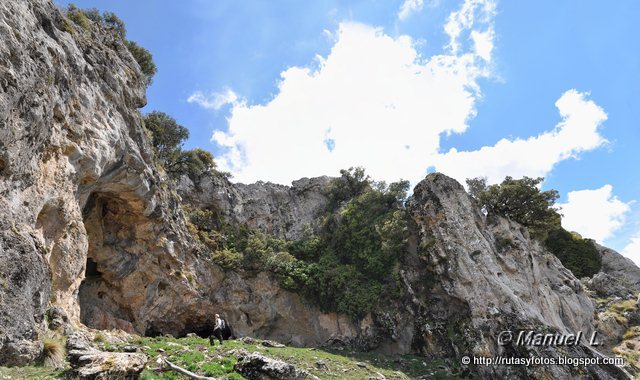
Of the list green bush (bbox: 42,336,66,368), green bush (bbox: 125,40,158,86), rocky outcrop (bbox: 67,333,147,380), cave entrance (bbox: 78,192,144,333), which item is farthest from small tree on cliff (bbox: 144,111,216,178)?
rocky outcrop (bbox: 67,333,147,380)

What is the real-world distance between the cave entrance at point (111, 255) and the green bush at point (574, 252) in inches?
1914

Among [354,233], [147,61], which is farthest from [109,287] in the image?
[147,61]

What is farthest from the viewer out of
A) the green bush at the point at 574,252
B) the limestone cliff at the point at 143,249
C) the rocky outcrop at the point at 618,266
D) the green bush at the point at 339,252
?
the green bush at the point at 574,252

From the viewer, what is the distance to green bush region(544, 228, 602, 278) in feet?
157

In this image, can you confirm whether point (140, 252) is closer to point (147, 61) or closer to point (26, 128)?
point (26, 128)

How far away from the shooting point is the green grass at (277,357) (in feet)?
40.4

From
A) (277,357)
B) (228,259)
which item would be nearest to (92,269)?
(228,259)

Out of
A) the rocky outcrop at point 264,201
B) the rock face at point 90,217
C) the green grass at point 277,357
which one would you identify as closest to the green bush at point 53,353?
the rock face at point 90,217

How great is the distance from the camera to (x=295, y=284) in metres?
30.6

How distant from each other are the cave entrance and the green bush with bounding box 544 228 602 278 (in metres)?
48.6

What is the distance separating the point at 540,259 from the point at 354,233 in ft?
59.8

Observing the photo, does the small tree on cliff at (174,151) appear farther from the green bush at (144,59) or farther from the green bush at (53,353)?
the green bush at (53,353)

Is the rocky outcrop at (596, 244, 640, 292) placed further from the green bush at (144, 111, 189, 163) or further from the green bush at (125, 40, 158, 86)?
the green bush at (125, 40, 158, 86)

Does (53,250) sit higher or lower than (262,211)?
lower
